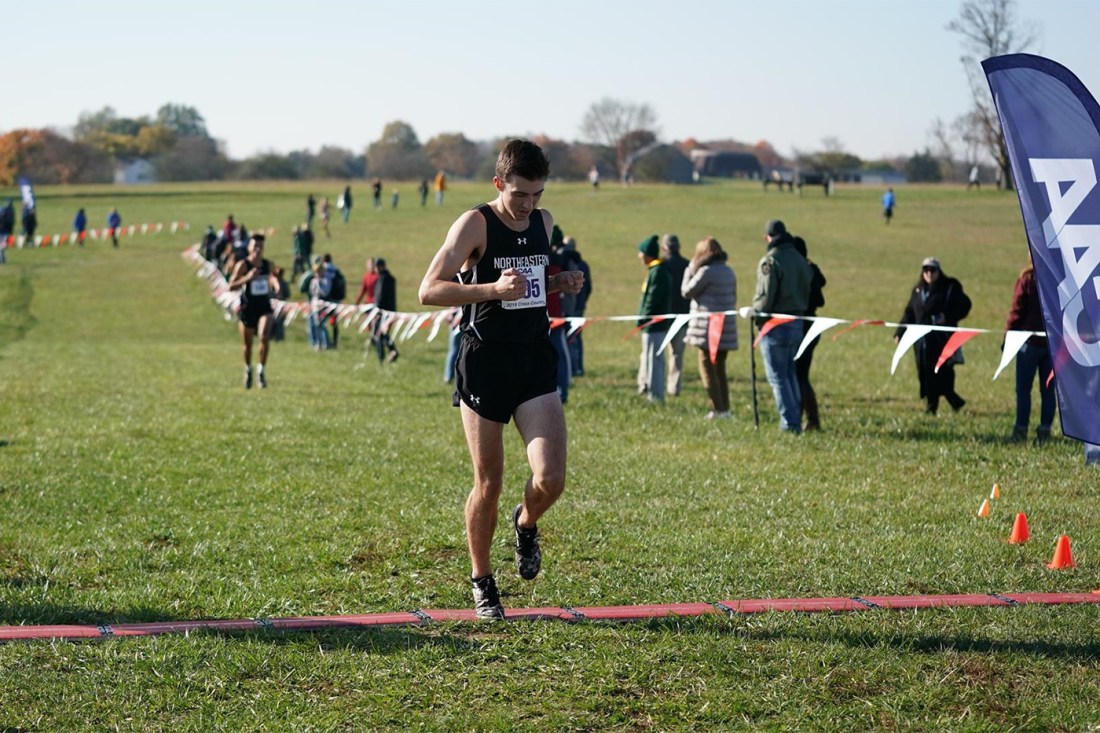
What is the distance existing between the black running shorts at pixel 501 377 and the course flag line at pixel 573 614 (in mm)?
963

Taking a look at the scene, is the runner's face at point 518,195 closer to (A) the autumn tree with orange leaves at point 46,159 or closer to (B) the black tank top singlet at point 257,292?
(B) the black tank top singlet at point 257,292

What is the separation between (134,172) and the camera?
14500cm

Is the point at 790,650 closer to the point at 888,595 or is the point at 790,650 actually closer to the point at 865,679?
the point at 865,679

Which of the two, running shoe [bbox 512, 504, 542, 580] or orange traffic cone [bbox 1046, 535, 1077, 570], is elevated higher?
running shoe [bbox 512, 504, 542, 580]

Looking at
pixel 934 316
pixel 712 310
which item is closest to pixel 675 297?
pixel 712 310

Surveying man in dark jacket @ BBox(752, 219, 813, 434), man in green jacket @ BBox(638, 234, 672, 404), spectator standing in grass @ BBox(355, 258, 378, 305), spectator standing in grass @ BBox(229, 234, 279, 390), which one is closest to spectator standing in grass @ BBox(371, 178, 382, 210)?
spectator standing in grass @ BBox(355, 258, 378, 305)

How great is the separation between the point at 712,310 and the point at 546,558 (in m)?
7.58

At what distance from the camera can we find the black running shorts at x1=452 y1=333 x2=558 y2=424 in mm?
5766

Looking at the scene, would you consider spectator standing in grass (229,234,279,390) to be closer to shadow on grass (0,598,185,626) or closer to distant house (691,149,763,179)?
shadow on grass (0,598,185,626)

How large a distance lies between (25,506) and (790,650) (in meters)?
6.02

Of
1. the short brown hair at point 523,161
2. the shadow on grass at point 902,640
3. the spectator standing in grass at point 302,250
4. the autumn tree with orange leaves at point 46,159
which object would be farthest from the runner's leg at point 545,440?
the autumn tree with orange leaves at point 46,159

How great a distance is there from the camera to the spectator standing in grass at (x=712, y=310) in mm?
14305

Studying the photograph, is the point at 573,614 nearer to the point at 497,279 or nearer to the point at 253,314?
the point at 497,279

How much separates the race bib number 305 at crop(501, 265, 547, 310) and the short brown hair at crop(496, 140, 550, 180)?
0.41 m
